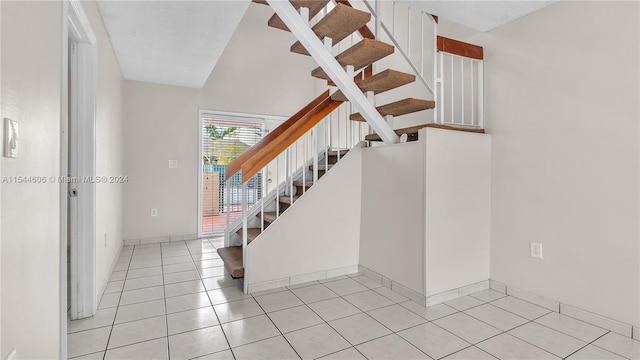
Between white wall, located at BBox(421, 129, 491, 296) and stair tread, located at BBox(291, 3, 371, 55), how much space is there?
965mm

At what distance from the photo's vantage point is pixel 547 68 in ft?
8.00

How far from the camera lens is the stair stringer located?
111 inches

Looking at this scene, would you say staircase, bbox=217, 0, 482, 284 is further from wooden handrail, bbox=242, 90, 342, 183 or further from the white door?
the white door

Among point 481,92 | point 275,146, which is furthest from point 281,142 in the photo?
point 481,92

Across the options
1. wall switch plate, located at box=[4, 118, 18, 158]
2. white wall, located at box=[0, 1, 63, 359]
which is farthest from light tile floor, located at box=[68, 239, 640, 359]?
wall switch plate, located at box=[4, 118, 18, 158]

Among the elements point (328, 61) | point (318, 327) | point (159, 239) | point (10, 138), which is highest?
point (328, 61)

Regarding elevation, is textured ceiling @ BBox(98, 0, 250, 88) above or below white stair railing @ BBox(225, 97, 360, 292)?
above

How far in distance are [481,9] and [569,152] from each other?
1262 millimetres

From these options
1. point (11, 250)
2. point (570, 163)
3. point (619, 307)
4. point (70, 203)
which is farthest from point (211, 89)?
point (619, 307)

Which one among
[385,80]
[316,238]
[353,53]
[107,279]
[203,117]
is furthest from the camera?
[203,117]

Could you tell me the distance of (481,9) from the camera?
2.45 metres

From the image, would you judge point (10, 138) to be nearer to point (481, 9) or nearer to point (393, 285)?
point (393, 285)

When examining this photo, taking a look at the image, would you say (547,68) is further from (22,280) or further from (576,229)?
(22,280)

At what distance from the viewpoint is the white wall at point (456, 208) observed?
8.30 ft
